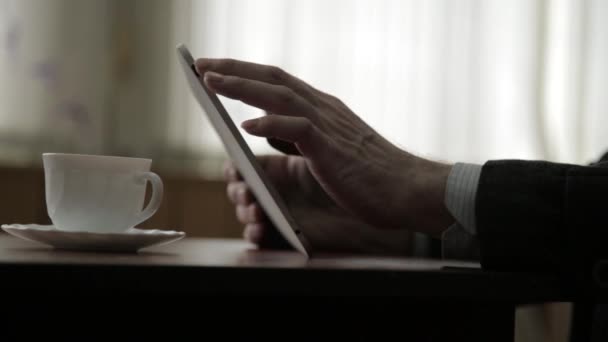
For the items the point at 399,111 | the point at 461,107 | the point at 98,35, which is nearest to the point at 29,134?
the point at 98,35

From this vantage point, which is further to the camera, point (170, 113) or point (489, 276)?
point (170, 113)

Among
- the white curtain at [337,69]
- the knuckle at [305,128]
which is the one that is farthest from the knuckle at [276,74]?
the white curtain at [337,69]

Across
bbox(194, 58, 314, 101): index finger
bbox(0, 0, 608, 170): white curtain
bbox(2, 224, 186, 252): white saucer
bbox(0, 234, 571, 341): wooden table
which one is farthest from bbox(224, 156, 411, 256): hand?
bbox(0, 0, 608, 170): white curtain

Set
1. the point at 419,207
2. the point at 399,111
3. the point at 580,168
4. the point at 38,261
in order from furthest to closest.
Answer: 1. the point at 399,111
2. the point at 419,207
3. the point at 580,168
4. the point at 38,261

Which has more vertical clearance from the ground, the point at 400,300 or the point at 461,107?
the point at 461,107

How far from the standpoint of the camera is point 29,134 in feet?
7.00

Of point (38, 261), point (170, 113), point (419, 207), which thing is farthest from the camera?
point (170, 113)

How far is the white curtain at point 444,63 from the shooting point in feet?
7.52

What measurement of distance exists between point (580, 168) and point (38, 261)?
1.44ft

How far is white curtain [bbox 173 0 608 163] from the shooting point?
2293 mm

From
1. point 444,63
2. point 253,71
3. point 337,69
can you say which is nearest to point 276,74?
point 253,71

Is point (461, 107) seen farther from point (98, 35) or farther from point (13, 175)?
point (13, 175)

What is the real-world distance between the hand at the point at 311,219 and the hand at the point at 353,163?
298 mm

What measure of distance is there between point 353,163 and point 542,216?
0.20 meters
